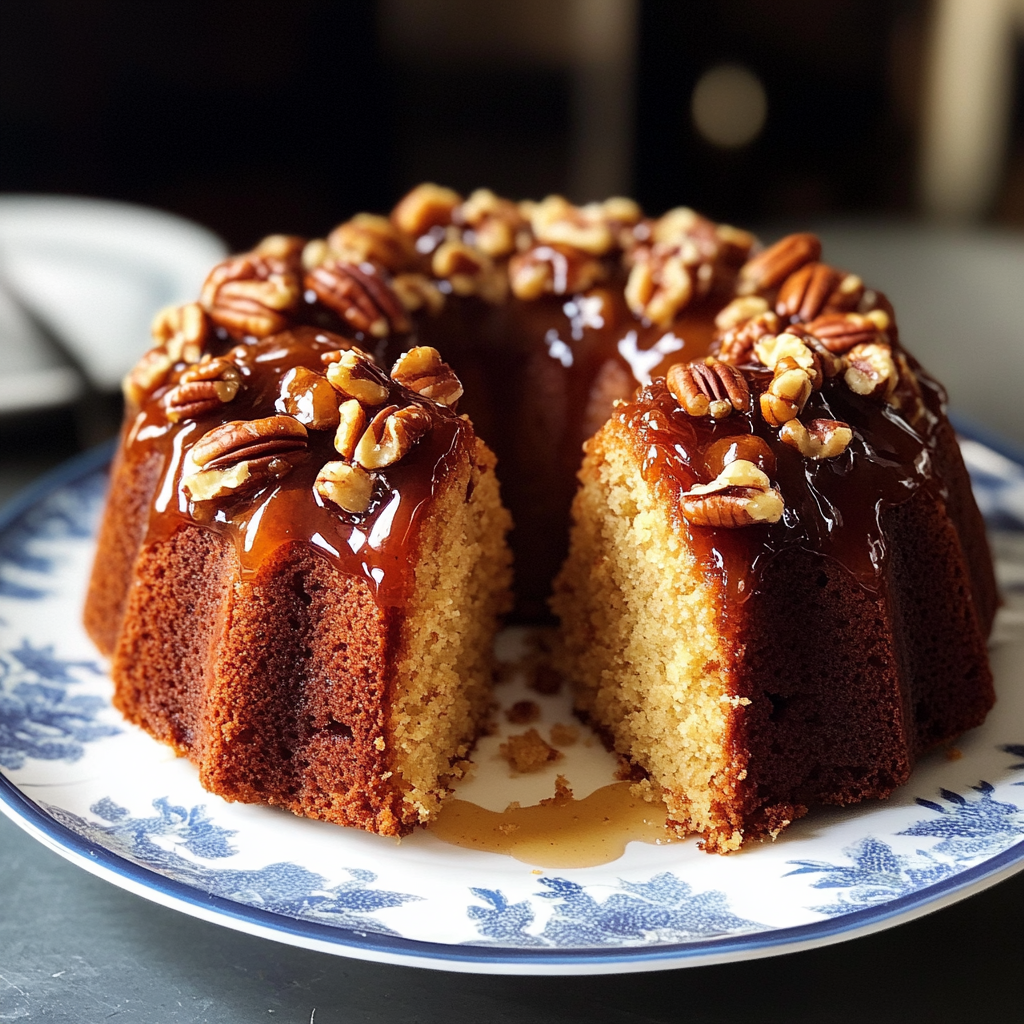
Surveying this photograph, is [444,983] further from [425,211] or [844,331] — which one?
[425,211]

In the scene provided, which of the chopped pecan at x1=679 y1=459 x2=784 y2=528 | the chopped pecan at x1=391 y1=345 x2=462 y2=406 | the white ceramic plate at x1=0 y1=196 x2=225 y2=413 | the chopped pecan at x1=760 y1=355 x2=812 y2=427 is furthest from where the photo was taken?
the white ceramic plate at x1=0 y1=196 x2=225 y2=413

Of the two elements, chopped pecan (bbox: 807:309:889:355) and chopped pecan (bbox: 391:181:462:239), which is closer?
chopped pecan (bbox: 807:309:889:355)

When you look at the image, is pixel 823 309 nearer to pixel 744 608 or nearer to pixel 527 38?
pixel 744 608

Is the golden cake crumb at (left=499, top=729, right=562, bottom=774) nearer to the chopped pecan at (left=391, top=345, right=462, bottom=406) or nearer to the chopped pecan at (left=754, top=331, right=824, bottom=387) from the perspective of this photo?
the chopped pecan at (left=391, top=345, right=462, bottom=406)

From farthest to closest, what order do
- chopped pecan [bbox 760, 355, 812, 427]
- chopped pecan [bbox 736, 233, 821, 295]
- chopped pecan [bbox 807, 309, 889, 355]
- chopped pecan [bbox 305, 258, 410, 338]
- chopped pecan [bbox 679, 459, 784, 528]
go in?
1. chopped pecan [bbox 736, 233, 821, 295]
2. chopped pecan [bbox 305, 258, 410, 338]
3. chopped pecan [bbox 807, 309, 889, 355]
4. chopped pecan [bbox 760, 355, 812, 427]
5. chopped pecan [bbox 679, 459, 784, 528]

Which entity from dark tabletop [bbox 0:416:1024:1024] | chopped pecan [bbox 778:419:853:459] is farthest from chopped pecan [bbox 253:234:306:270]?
dark tabletop [bbox 0:416:1024:1024]

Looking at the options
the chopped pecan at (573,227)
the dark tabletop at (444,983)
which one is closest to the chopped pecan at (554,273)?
the chopped pecan at (573,227)

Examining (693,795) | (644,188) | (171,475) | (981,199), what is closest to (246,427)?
(171,475)

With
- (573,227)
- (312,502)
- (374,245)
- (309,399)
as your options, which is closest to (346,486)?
(312,502)
